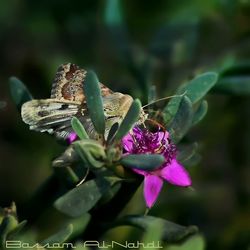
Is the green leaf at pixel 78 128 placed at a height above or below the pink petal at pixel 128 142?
above

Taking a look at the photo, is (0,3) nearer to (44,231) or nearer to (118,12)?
(118,12)

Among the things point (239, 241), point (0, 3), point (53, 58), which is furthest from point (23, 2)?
point (239, 241)

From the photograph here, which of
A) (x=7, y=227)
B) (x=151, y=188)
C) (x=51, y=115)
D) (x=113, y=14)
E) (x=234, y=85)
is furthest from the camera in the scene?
(x=113, y=14)

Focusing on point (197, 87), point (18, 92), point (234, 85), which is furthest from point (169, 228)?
point (234, 85)

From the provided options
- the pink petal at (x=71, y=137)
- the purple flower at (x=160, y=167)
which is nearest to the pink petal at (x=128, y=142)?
the purple flower at (x=160, y=167)

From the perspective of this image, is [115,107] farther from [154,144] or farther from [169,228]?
[169,228]

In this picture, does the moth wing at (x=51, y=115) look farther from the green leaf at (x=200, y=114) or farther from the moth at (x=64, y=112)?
the green leaf at (x=200, y=114)
